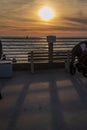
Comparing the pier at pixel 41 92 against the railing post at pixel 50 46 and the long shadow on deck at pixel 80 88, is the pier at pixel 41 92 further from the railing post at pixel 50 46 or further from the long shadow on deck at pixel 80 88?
the railing post at pixel 50 46

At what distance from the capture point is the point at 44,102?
7082mm

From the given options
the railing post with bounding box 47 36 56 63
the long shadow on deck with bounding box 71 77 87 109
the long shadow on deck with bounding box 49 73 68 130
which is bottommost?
the long shadow on deck with bounding box 49 73 68 130

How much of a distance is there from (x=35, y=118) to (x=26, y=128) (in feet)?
1.85

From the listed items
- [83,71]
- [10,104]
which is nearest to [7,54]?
[83,71]

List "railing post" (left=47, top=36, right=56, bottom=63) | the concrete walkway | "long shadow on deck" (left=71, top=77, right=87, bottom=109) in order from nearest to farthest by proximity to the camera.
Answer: the concrete walkway
"long shadow on deck" (left=71, top=77, right=87, bottom=109)
"railing post" (left=47, top=36, right=56, bottom=63)

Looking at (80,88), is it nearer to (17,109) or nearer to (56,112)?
(56,112)

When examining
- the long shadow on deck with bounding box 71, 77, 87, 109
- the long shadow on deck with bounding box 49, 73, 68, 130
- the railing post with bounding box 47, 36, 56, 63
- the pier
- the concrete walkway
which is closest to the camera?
the long shadow on deck with bounding box 49, 73, 68, 130

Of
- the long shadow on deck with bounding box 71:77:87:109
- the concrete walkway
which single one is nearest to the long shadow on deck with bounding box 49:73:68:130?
the concrete walkway

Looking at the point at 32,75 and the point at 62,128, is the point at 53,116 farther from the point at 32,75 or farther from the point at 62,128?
the point at 32,75

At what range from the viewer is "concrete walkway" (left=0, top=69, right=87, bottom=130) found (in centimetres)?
556

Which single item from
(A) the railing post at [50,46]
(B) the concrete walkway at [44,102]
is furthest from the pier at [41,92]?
(A) the railing post at [50,46]

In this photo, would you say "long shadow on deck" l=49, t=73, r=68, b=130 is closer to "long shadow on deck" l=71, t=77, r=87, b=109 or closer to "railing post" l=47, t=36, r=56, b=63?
"long shadow on deck" l=71, t=77, r=87, b=109

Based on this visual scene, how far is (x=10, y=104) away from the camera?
6.91 m

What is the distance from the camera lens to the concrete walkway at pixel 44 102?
5.56m
